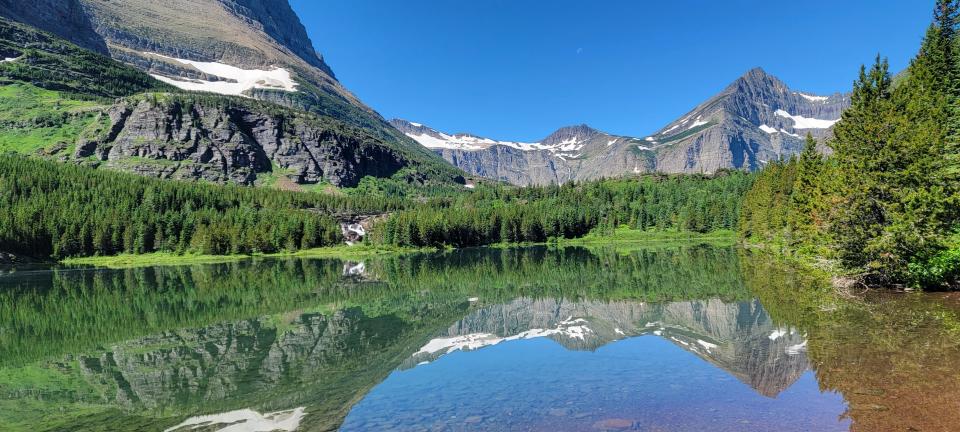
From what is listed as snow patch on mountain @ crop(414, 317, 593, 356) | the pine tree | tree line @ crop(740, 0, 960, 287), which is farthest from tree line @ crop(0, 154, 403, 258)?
tree line @ crop(740, 0, 960, 287)

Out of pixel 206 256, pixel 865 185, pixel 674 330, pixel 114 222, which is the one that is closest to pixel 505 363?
pixel 674 330

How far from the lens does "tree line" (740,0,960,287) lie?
1177 inches

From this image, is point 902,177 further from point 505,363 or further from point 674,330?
point 505,363

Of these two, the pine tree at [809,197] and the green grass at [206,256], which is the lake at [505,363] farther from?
the green grass at [206,256]

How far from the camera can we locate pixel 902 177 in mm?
30641

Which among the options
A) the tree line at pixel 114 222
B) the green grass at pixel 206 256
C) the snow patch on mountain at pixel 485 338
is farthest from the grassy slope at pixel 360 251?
the snow patch on mountain at pixel 485 338

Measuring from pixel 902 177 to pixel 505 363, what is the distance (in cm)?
2762

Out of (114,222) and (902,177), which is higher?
(902,177)

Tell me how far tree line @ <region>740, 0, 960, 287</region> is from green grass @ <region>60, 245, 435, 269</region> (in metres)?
116

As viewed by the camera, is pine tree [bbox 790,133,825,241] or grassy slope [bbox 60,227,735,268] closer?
pine tree [bbox 790,133,825,241]

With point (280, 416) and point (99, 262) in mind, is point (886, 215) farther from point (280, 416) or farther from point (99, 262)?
point (99, 262)

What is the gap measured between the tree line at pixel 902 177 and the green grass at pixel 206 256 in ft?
382

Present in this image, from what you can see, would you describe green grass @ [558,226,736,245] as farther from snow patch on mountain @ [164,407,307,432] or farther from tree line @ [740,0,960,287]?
snow patch on mountain @ [164,407,307,432]

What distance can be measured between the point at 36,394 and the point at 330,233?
148 m
